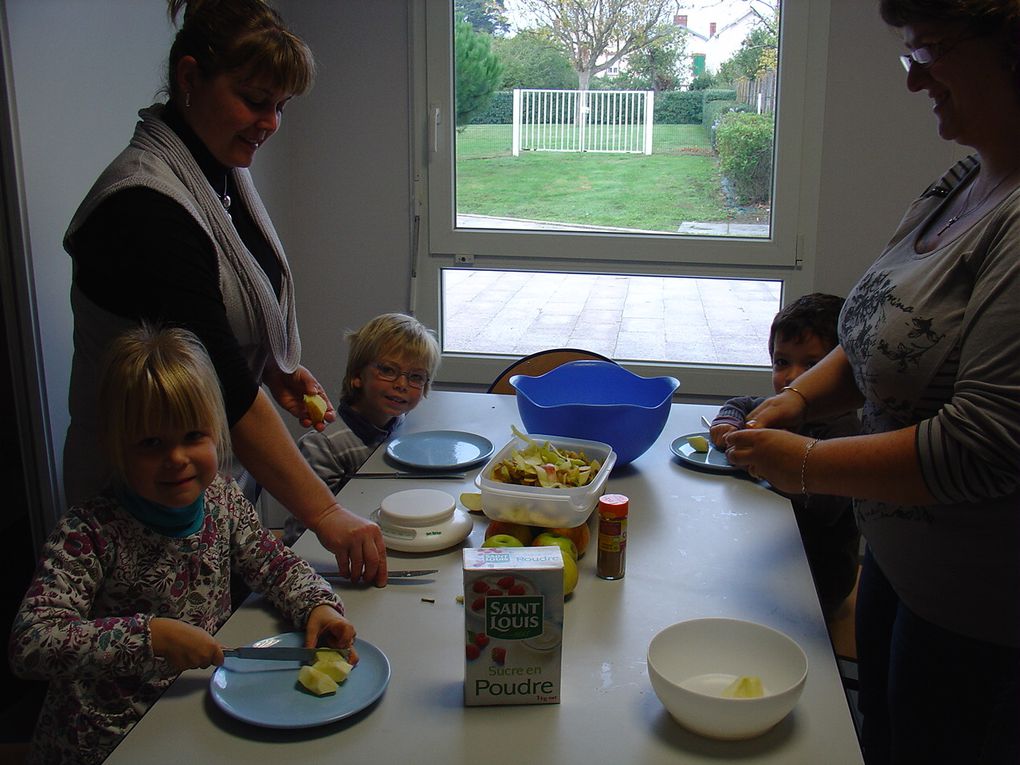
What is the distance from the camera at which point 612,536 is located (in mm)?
1358

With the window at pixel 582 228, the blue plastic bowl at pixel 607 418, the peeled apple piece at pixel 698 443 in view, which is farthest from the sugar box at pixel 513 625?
the window at pixel 582 228

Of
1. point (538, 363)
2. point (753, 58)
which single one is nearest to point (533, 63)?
point (753, 58)

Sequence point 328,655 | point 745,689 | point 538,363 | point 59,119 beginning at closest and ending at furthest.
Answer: point 745,689
point 328,655
point 59,119
point 538,363

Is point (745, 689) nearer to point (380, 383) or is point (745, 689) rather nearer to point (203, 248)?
point (203, 248)

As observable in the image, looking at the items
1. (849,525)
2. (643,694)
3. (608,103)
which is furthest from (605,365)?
(608,103)

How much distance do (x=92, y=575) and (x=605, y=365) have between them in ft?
4.05

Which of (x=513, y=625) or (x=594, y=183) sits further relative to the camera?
(x=594, y=183)

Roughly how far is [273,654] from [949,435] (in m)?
0.88

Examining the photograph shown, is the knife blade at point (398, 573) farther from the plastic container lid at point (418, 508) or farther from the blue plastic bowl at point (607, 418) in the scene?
the blue plastic bowl at point (607, 418)

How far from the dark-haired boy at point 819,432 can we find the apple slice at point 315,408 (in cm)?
78

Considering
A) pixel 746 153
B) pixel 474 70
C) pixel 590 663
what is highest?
pixel 474 70

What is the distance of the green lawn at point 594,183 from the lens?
3301mm

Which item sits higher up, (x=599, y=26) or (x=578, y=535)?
(x=599, y=26)

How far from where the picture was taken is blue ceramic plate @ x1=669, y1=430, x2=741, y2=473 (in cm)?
186
